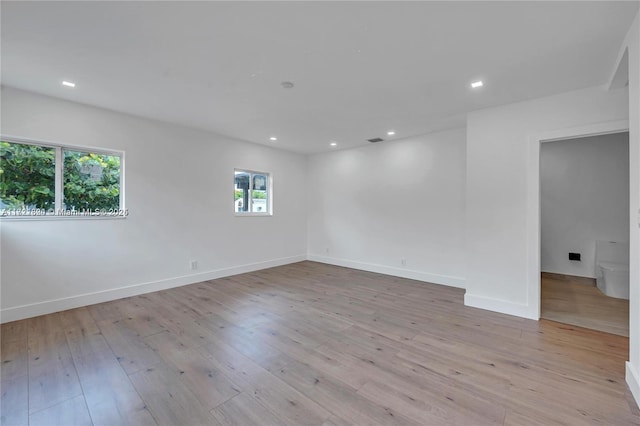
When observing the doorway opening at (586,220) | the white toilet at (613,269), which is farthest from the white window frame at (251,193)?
the white toilet at (613,269)

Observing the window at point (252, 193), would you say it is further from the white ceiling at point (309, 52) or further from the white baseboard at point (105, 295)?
the white ceiling at point (309, 52)

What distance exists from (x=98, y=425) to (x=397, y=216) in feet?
15.6

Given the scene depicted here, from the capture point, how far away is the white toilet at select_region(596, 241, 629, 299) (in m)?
3.88

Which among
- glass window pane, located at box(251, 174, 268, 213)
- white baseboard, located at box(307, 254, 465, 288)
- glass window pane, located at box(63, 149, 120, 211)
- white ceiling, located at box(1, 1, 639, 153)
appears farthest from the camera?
glass window pane, located at box(251, 174, 268, 213)

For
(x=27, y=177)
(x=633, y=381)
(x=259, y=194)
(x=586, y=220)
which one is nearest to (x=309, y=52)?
(x=633, y=381)

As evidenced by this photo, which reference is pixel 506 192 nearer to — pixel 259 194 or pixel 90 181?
pixel 259 194

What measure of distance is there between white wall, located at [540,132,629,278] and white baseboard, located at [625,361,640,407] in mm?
3990

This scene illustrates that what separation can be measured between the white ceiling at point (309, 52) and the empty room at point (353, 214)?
0.02 m

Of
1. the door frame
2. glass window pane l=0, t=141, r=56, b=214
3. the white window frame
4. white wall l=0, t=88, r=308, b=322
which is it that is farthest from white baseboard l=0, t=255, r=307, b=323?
the door frame

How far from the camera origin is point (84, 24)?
1.99 meters

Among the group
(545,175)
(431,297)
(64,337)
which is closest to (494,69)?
(431,297)

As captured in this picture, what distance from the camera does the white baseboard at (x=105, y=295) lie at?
122 inches

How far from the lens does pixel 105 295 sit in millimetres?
3695

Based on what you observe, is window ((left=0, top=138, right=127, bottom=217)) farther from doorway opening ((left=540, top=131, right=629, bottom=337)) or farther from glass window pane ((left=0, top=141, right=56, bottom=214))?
doorway opening ((left=540, top=131, right=629, bottom=337))
